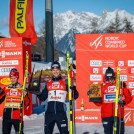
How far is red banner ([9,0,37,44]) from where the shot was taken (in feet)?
41.7

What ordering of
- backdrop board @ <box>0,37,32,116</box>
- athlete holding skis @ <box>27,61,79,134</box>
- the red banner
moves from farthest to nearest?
1. the red banner
2. backdrop board @ <box>0,37,32,116</box>
3. athlete holding skis @ <box>27,61,79,134</box>

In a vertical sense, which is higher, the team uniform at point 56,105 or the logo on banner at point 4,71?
the logo on banner at point 4,71

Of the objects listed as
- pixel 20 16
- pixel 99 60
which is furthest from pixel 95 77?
pixel 20 16

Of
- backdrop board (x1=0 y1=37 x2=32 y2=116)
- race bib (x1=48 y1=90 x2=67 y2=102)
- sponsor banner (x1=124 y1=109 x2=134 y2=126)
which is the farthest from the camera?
backdrop board (x1=0 y1=37 x2=32 y2=116)

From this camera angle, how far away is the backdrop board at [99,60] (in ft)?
29.2

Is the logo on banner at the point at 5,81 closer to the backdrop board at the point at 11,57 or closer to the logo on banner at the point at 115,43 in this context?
the backdrop board at the point at 11,57

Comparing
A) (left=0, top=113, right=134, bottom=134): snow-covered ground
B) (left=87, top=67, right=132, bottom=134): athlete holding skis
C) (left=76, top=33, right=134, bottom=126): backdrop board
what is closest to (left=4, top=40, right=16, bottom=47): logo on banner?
(left=76, top=33, right=134, bottom=126): backdrop board

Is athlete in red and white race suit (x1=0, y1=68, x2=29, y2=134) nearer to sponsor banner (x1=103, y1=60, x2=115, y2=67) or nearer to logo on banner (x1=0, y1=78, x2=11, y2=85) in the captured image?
sponsor banner (x1=103, y1=60, x2=115, y2=67)

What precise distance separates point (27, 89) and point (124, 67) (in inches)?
194

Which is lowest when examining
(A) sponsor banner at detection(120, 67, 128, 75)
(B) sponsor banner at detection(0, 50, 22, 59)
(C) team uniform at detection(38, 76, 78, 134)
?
(C) team uniform at detection(38, 76, 78, 134)

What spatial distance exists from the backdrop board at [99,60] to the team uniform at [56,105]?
429 centimetres

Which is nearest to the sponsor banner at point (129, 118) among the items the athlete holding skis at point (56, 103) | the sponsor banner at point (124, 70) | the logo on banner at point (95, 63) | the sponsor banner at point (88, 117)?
the sponsor banner at point (88, 117)

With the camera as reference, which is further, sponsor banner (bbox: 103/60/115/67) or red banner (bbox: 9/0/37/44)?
red banner (bbox: 9/0/37/44)

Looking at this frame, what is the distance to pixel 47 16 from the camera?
1040 inches
